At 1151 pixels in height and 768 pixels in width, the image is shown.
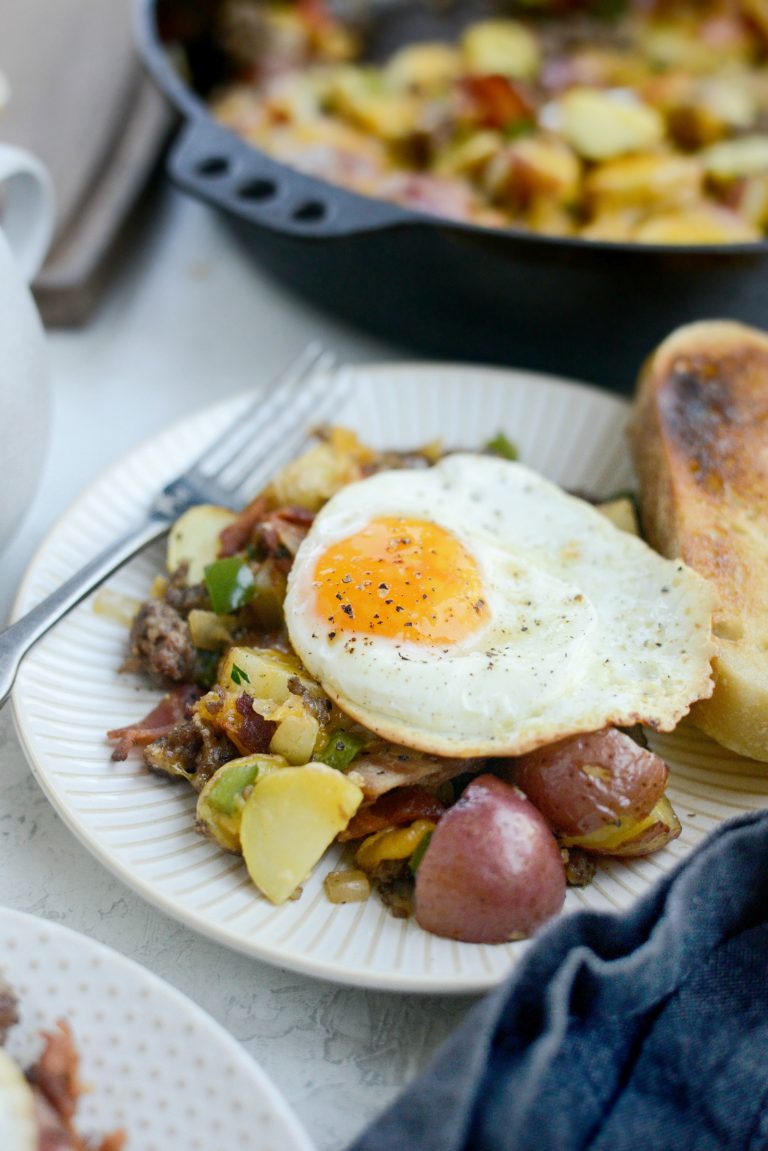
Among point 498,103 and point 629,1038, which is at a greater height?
point 498,103

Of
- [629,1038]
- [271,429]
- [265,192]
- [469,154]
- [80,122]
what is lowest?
[629,1038]

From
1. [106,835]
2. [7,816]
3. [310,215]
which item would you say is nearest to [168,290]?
[310,215]

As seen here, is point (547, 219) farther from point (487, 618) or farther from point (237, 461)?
point (487, 618)

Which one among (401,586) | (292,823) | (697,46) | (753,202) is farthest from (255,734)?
(697,46)

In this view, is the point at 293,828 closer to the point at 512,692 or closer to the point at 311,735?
the point at 311,735

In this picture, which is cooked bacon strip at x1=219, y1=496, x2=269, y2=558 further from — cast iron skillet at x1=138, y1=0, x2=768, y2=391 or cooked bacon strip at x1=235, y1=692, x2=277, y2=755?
cast iron skillet at x1=138, y1=0, x2=768, y2=391

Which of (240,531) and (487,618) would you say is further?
(240,531)
